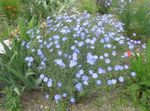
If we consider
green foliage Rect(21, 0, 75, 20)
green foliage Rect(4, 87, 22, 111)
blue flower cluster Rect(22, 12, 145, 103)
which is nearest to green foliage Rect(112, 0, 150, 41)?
blue flower cluster Rect(22, 12, 145, 103)

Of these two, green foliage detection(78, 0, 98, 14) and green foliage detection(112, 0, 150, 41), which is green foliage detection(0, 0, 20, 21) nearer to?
green foliage detection(78, 0, 98, 14)

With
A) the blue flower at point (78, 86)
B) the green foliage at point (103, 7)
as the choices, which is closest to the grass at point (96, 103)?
the blue flower at point (78, 86)

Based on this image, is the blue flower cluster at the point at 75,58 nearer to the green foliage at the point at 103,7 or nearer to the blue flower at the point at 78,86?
the blue flower at the point at 78,86

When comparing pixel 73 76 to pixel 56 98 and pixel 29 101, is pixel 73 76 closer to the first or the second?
pixel 56 98

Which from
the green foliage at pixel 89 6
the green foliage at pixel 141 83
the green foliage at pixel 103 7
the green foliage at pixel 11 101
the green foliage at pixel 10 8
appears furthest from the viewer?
the green foliage at pixel 103 7

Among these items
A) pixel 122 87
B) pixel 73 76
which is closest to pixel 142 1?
pixel 122 87

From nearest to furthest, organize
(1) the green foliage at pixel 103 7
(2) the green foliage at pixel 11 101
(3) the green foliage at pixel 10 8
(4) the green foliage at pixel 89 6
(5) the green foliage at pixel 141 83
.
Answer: (5) the green foliage at pixel 141 83 → (2) the green foliage at pixel 11 101 → (3) the green foliage at pixel 10 8 → (4) the green foliage at pixel 89 6 → (1) the green foliage at pixel 103 7
